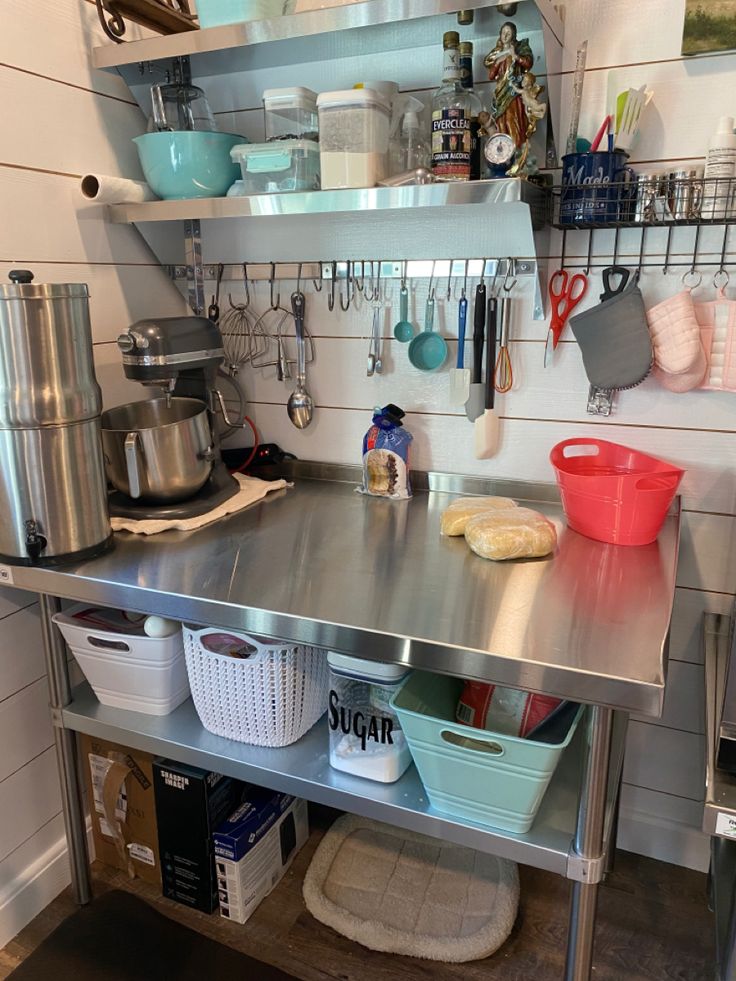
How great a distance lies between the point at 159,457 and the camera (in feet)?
4.85

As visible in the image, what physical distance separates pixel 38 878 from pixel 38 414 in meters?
1.03

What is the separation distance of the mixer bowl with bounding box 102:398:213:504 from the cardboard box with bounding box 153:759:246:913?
22.1 inches

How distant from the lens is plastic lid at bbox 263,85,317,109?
4.77ft

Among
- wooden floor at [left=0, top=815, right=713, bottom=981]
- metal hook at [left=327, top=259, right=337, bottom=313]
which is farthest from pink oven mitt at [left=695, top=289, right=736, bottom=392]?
wooden floor at [left=0, top=815, right=713, bottom=981]

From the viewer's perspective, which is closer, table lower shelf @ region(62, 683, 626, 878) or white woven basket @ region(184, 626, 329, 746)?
table lower shelf @ region(62, 683, 626, 878)

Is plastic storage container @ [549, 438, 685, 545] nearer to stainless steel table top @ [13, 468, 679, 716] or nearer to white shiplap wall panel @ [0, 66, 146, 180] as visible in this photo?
stainless steel table top @ [13, 468, 679, 716]

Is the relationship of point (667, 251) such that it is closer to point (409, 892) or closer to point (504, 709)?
point (504, 709)

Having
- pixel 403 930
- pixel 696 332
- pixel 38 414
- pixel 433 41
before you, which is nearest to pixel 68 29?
pixel 433 41

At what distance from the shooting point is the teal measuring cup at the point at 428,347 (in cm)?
161

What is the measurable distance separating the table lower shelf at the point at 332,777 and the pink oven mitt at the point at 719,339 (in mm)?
672

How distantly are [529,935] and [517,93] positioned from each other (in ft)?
5.15

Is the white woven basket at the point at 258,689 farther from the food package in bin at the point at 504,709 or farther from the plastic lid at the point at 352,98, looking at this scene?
the plastic lid at the point at 352,98

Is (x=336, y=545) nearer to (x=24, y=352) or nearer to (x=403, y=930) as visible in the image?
(x=24, y=352)

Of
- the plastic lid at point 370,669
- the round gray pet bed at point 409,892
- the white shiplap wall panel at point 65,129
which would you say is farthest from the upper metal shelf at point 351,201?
the round gray pet bed at point 409,892
